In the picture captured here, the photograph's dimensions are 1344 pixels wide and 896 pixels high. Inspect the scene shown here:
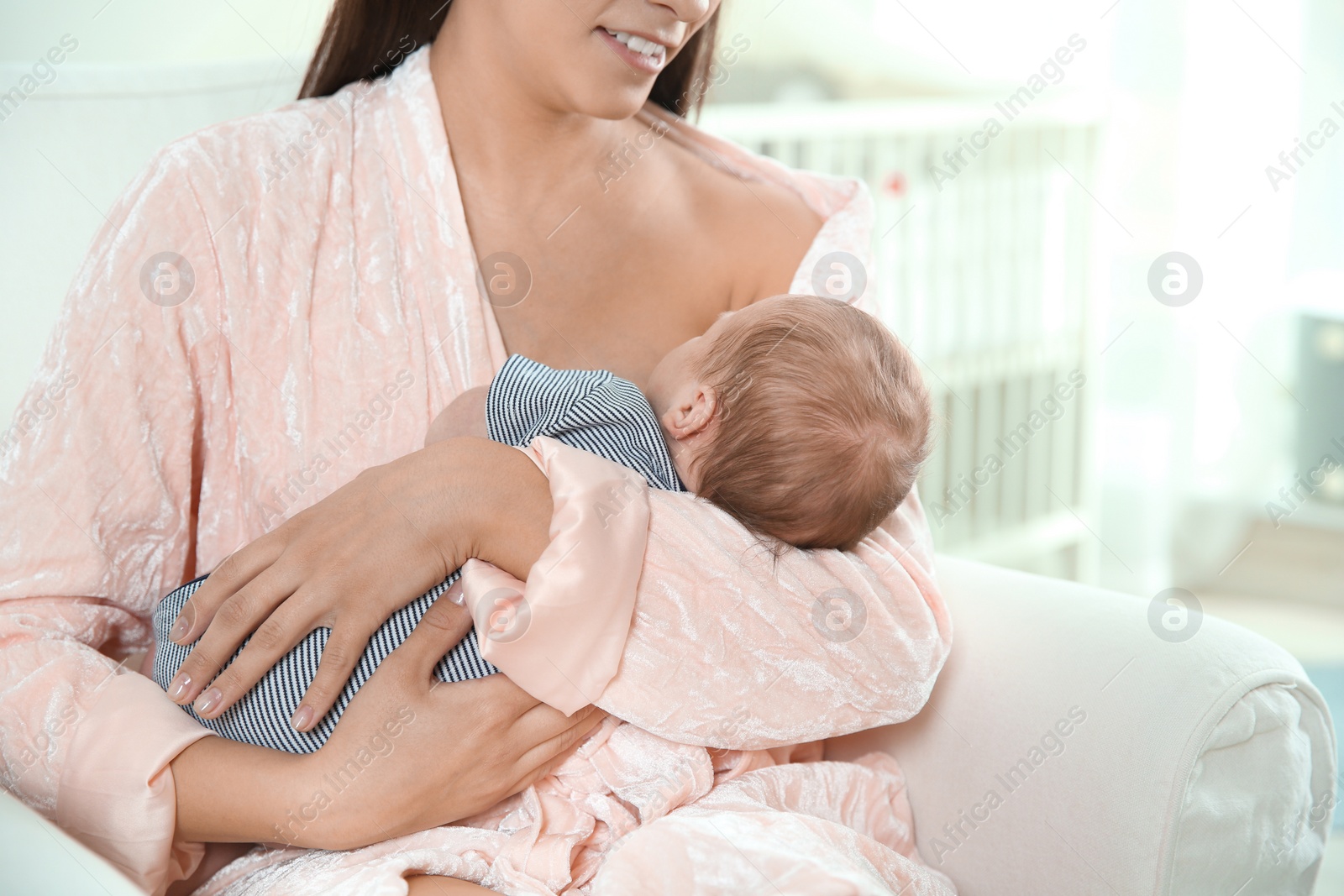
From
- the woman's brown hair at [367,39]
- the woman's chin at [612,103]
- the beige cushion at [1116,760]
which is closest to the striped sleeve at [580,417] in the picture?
the woman's chin at [612,103]

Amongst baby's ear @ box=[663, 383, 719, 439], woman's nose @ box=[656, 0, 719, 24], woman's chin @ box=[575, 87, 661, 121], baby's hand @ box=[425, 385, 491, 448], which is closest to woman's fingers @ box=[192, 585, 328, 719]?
baby's hand @ box=[425, 385, 491, 448]

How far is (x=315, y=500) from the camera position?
1.19 m

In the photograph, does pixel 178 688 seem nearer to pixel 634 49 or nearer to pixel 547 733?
pixel 547 733

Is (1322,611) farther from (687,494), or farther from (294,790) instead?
(294,790)

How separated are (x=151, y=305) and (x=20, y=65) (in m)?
0.47

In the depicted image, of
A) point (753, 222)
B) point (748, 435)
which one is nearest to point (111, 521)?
point (748, 435)

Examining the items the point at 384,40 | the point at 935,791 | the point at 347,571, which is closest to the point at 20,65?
the point at 384,40

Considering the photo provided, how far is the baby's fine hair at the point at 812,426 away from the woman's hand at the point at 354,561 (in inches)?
7.8

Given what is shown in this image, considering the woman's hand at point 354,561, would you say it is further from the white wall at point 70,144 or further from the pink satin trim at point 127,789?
the white wall at point 70,144

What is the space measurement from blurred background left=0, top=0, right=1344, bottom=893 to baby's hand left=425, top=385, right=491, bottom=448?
1490 millimetres

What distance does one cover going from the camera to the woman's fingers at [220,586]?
3.29 feet

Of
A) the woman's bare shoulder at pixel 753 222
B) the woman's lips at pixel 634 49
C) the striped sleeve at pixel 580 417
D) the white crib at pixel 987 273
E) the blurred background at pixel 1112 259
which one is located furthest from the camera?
the blurred background at pixel 1112 259

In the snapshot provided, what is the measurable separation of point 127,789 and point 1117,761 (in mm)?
898

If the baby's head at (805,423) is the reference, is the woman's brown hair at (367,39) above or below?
above
